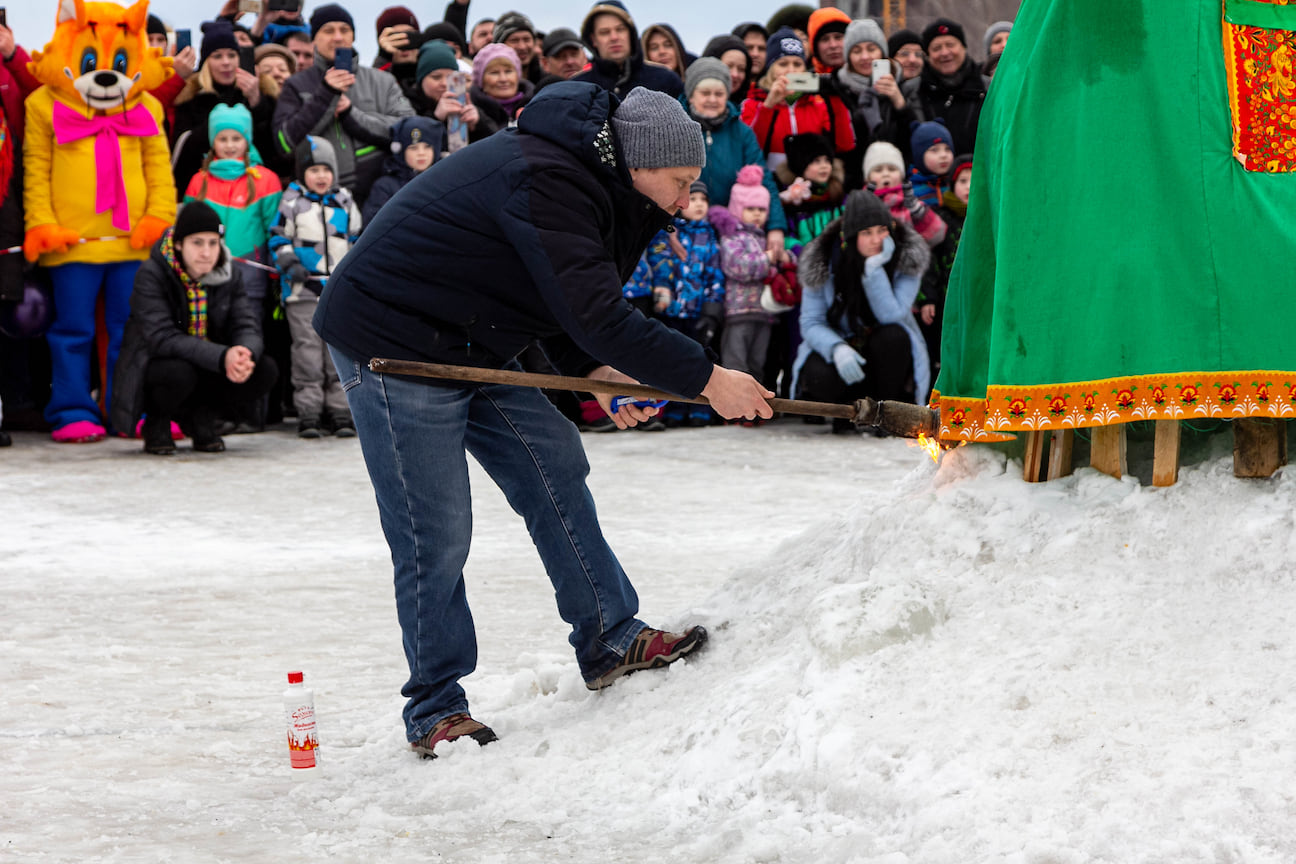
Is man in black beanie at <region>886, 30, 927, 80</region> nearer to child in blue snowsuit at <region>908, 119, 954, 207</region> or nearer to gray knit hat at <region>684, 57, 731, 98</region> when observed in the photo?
child in blue snowsuit at <region>908, 119, 954, 207</region>

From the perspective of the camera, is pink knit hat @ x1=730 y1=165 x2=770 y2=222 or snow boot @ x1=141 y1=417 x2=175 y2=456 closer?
snow boot @ x1=141 y1=417 x2=175 y2=456

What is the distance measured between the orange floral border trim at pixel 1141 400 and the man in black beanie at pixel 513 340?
57 cm

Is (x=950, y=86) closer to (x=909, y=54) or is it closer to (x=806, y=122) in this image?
(x=909, y=54)

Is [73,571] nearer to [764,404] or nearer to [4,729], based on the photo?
[4,729]

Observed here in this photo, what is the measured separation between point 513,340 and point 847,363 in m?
5.04

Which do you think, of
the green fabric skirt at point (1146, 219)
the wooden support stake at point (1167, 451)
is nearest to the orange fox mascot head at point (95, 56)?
the green fabric skirt at point (1146, 219)

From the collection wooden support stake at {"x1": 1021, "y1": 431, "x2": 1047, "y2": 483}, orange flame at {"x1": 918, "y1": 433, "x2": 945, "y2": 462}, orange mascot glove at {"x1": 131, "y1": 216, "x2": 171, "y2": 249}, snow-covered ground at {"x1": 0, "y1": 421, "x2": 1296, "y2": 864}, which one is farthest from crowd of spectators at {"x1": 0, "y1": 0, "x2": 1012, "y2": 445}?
wooden support stake at {"x1": 1021, "y1": 431, "x2": 1047, "y2": 483}

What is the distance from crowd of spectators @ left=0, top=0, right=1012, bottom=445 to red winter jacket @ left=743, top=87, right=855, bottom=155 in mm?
14

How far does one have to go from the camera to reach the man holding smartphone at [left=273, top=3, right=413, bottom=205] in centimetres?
860

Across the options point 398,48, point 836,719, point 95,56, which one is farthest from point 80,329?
point 836,719

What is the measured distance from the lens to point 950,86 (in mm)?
9445

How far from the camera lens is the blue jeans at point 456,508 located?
325cm

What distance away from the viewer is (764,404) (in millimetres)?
3178

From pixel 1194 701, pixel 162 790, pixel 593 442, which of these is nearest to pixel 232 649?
pixel 162 790
